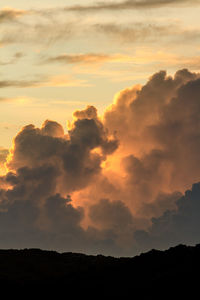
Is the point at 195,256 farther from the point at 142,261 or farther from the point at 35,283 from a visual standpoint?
the point at 35,283

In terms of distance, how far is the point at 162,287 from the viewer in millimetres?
93750

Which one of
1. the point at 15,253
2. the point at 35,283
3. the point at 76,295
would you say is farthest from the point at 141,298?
the point at 15,253

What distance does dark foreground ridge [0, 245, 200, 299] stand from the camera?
9431cm

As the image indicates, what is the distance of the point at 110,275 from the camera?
4075 inches

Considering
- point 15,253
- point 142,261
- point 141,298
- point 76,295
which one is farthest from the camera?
point 15,253

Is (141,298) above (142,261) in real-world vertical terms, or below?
below

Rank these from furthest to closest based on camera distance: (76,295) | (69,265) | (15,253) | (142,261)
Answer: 1. (15,253)
2. (69,265)
3. (142,261)
4. (76,295)

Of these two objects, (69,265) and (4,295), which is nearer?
(4,295)

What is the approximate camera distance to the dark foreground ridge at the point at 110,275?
94.3 meters

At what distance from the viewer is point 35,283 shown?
104125 mm

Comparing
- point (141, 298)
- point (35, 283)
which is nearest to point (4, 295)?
point (35, 283)

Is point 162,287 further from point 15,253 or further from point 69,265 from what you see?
point 15,253

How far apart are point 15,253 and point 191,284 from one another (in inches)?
1543

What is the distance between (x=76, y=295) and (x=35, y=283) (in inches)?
314
